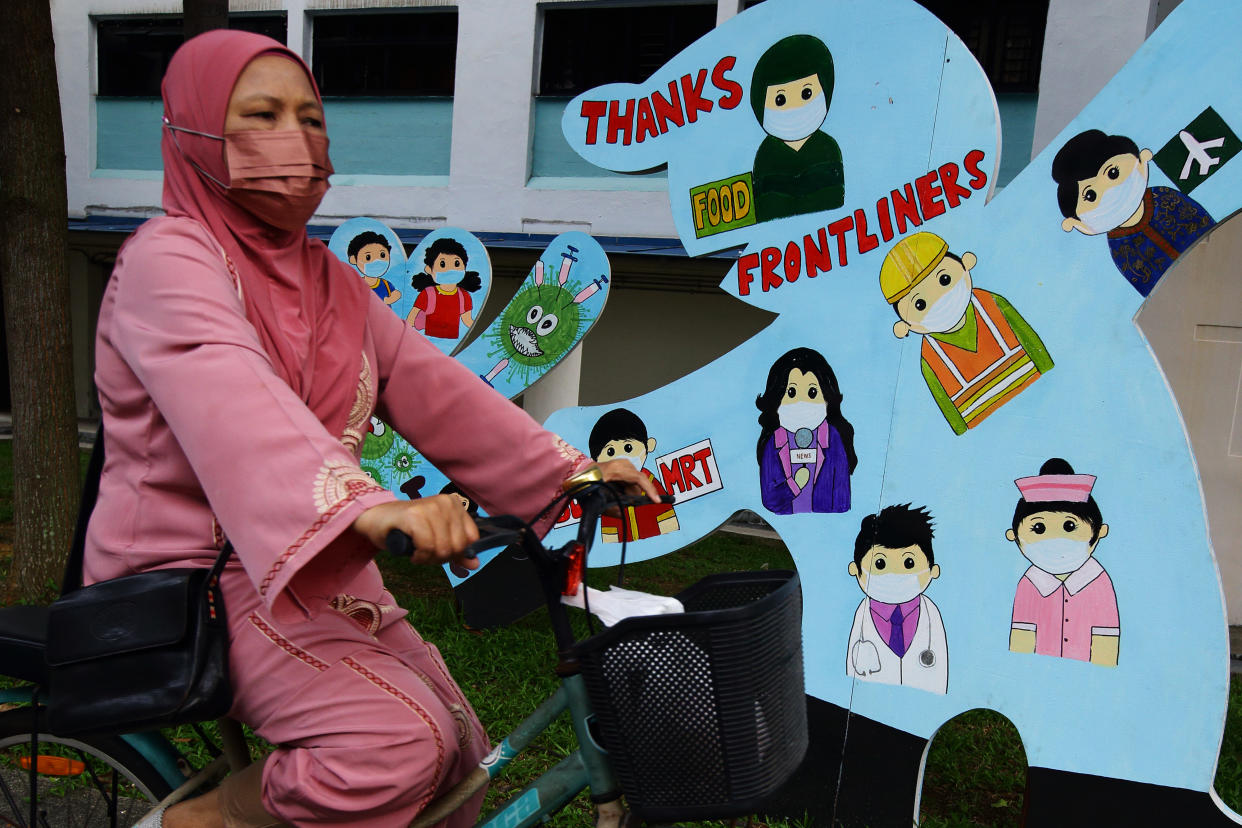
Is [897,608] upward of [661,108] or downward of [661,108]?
downward

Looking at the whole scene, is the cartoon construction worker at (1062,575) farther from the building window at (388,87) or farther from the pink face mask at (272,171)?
the building window at (388,87)

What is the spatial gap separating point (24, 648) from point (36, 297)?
133 inches

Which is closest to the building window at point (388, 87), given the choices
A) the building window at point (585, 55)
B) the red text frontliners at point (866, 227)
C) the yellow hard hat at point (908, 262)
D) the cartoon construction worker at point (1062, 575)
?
the building window at point (585, 55)

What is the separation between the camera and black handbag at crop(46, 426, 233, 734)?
1660 millimetres

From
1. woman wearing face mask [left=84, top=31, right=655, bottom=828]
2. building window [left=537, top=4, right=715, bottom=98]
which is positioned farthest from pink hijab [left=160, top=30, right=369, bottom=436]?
building window [left=537, top=4, right=715, bottom=98]

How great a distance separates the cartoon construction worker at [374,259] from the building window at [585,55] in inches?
167

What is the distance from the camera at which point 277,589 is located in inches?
57.8

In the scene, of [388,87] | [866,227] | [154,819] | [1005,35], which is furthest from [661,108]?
[388,87]

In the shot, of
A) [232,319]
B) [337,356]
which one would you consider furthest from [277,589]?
[337,356]

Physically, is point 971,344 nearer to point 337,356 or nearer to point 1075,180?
point 1075,180

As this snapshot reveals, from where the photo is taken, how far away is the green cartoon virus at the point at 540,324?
4.62 meters

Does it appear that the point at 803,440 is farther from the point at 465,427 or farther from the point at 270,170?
the point at 270,170

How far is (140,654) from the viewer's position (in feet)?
→ 5.50

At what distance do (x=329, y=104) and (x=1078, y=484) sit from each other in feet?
31.3
